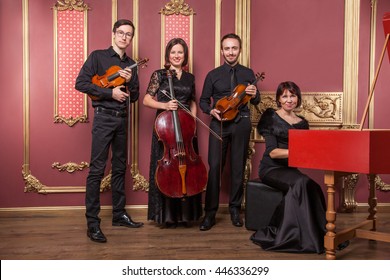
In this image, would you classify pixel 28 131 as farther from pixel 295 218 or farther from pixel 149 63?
pixel 295 218

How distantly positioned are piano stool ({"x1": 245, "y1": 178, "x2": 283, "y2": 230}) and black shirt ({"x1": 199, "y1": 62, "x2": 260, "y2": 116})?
61 cm

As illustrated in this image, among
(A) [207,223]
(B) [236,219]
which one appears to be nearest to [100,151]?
(A) [207,223]

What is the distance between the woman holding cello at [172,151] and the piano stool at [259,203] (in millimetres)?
401

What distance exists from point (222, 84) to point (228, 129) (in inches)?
14.5

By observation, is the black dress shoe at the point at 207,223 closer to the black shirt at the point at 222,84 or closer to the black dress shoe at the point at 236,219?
Result: the black dress shoe at the point at 236,219

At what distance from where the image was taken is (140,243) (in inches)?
106

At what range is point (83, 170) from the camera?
3.68 meters

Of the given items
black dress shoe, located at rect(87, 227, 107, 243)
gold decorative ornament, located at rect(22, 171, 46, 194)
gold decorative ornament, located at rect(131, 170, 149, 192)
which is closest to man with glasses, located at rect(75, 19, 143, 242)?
black dress shoe, located at rect(87, 227, 107, 243)

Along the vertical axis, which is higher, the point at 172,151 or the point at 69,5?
the point at 69,5

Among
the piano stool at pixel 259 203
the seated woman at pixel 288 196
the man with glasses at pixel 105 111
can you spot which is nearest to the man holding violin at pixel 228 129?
the piano stool at pixel 259 203
